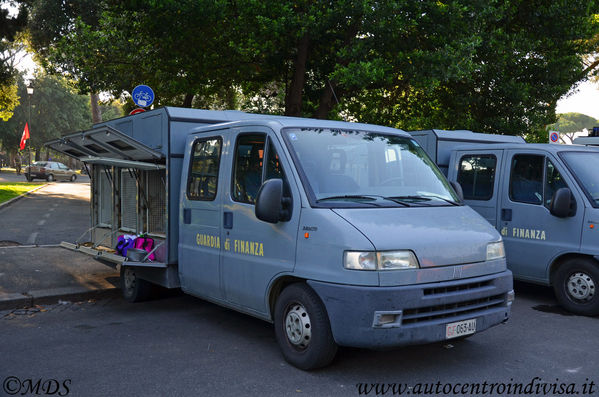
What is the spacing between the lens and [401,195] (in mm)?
5191

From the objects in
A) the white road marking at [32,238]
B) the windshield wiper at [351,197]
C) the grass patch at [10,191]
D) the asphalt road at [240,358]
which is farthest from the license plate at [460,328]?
the grass patch at [10,191]

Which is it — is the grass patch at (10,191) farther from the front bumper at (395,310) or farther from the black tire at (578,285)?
the front bumper at (395,310)

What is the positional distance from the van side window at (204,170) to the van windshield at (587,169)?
4341mm

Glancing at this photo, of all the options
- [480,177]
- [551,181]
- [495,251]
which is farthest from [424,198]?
[480,177]

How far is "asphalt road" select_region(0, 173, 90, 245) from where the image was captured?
12.7 metres

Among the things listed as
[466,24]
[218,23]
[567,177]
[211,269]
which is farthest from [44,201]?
[567,177]

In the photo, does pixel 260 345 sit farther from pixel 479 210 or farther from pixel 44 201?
pixel 44 201

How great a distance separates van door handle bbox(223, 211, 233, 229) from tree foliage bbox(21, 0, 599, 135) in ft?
24.0

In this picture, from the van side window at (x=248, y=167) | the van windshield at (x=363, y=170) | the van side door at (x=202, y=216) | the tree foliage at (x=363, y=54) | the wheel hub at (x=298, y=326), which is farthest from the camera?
the tree foliage at (x=363, y=54)

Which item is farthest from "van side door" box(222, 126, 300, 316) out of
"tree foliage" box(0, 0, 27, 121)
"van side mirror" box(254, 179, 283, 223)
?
"tree foliage" box(0, 0, 27, 121)

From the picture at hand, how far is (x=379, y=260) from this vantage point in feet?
14.2

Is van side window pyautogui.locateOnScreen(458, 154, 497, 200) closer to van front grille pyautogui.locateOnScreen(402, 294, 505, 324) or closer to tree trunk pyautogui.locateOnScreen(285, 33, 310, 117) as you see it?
van front grille pyautogui.locateOnScreen(402, 294, 505, 324)

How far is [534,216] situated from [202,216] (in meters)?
4.28

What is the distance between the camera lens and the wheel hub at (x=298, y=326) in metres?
4.71
